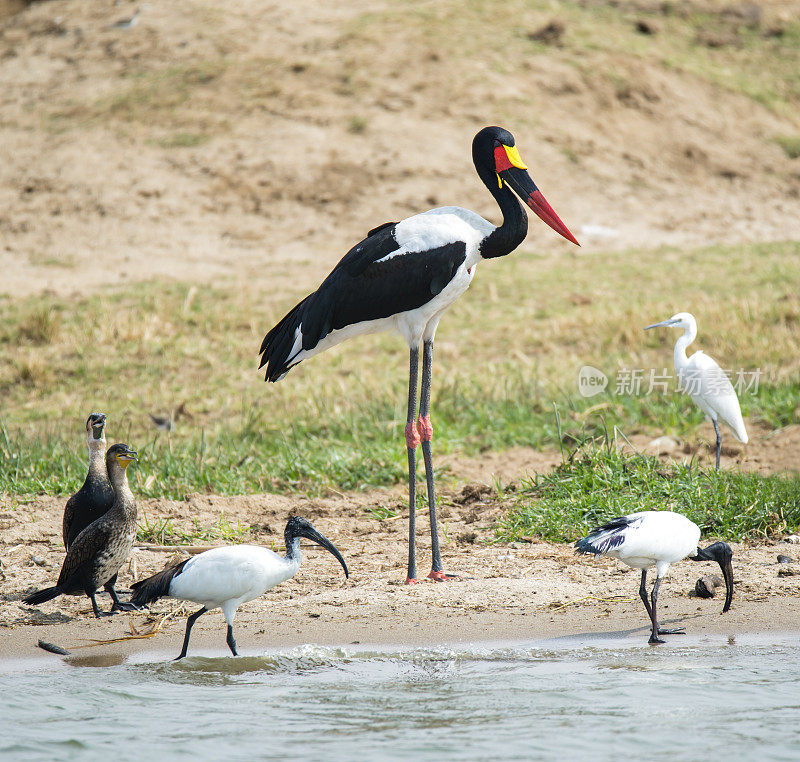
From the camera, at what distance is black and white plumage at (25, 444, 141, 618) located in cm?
489

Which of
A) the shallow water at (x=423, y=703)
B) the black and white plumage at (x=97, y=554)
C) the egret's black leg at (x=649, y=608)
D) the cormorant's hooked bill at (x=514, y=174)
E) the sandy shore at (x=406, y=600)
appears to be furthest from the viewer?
the cormorant's hooked bill at (x=514, y=174)

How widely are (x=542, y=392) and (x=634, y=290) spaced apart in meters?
4.05

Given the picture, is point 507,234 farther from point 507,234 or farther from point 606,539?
point 606,539

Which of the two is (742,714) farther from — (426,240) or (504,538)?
(426,240)

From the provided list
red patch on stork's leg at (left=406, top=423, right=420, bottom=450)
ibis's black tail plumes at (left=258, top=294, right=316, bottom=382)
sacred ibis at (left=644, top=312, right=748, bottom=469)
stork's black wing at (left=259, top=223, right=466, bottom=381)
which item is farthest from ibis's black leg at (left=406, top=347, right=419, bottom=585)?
sacred ibis at (left=644, top=312, right=748, bottom=469)

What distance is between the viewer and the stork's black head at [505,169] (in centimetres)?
582

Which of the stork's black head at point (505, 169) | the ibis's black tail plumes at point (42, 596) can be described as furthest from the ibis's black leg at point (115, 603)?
the stork's black head at point (505, 169)

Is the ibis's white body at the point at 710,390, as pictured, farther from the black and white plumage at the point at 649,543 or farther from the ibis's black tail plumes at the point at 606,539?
the ibis's black tail plumes at the point at 606,539

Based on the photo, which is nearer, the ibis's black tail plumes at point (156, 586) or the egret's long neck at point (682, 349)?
the ibis's black tail plumes at point (156, 586)

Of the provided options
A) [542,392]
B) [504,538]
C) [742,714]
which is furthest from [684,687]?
[542,392]

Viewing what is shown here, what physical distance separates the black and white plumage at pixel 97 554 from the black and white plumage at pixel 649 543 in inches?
81.0

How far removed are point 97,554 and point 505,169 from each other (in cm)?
286

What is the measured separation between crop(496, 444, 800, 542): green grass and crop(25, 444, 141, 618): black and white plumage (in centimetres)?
198

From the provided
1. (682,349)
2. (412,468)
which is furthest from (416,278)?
(682,349)
